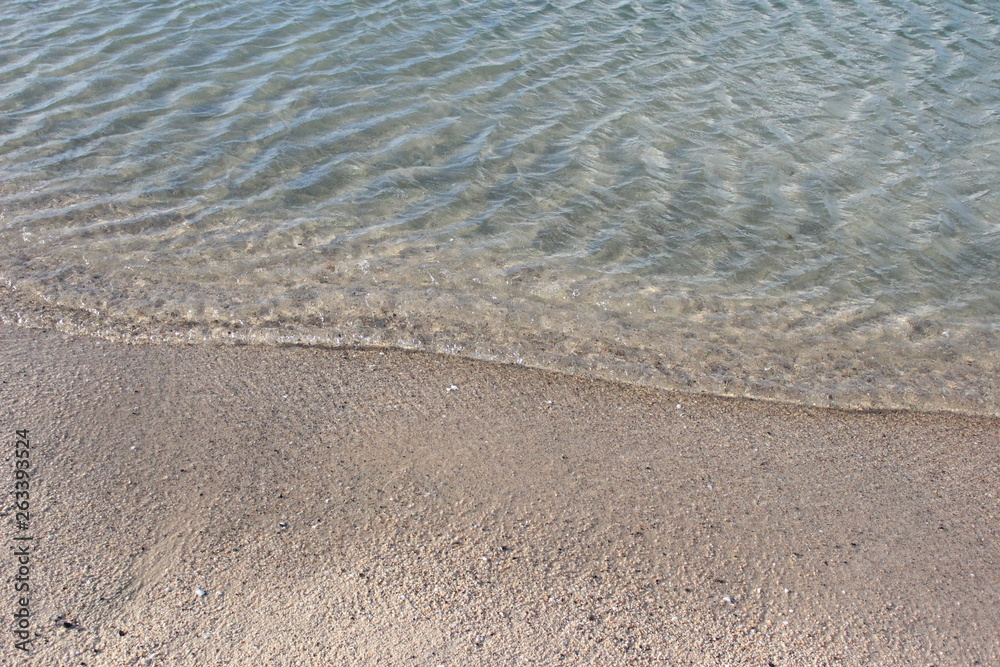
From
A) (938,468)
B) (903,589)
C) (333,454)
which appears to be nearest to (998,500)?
(938,468)

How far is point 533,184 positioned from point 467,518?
139 inches

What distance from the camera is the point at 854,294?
5.43m

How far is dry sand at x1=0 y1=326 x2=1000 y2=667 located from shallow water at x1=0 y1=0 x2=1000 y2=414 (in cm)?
41

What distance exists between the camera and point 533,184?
6453 millimetres

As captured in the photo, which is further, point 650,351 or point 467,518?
point 650,351

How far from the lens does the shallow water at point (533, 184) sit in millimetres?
4871

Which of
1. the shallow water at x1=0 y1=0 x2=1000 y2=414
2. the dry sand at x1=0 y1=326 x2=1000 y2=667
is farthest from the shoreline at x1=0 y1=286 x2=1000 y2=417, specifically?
the dry sand at x1=0 y1=326 x2=1000 y2=667
